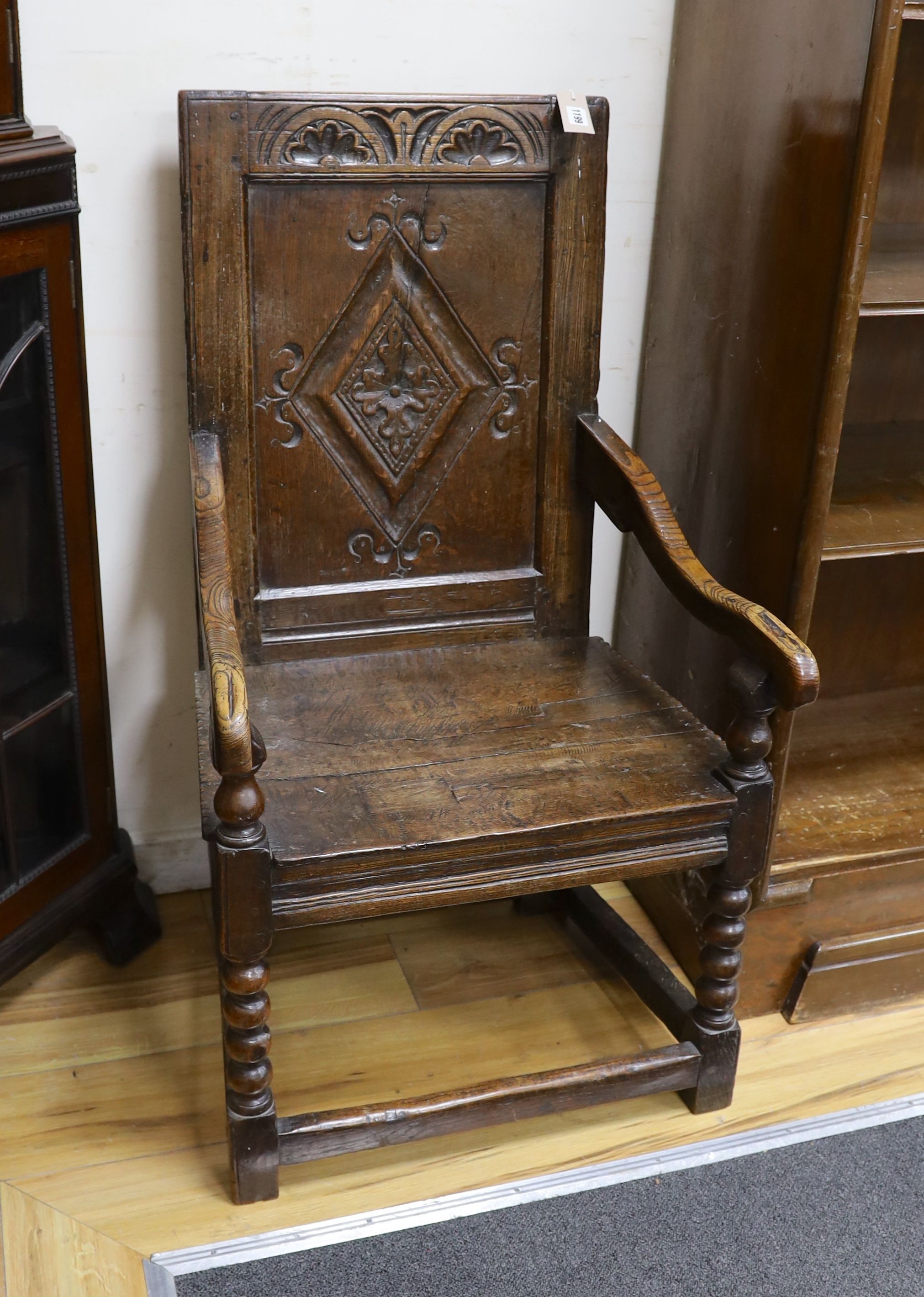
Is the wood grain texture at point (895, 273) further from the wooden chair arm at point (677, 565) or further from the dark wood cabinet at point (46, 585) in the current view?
the dark wood cabinet at point (46, 585)

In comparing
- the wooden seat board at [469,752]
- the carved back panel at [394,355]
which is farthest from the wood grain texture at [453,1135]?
the carved back panel at [394,355]

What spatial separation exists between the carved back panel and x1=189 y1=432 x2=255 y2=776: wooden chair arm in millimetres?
89

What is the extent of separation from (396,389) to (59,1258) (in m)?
1.26

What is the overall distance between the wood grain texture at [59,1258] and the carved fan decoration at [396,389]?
100 cm

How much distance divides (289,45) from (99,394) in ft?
1.96

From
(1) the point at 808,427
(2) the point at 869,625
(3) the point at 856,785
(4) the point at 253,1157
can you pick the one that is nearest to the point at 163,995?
(4) the point at 253,1157

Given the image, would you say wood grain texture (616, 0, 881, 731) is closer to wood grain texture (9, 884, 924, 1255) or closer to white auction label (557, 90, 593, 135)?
white auction label (557, 90, 593, 135)

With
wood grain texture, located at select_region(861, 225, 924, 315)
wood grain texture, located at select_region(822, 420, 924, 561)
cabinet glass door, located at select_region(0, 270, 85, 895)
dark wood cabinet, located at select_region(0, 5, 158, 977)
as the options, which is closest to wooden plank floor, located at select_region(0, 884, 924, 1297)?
dark wood cabinet, located at select_region(0, 5, 158, 977)

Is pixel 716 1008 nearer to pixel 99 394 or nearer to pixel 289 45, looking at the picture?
pixel 99 394

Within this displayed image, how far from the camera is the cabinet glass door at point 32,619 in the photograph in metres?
1.65

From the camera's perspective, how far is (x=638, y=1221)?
164 cm

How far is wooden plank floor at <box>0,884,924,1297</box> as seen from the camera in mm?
1626

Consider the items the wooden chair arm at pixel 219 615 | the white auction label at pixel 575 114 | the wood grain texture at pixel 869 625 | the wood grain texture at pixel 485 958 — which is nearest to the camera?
the wooden chair arm at pixel 219 615

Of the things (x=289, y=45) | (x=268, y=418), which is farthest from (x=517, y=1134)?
(x=289, y=45)
